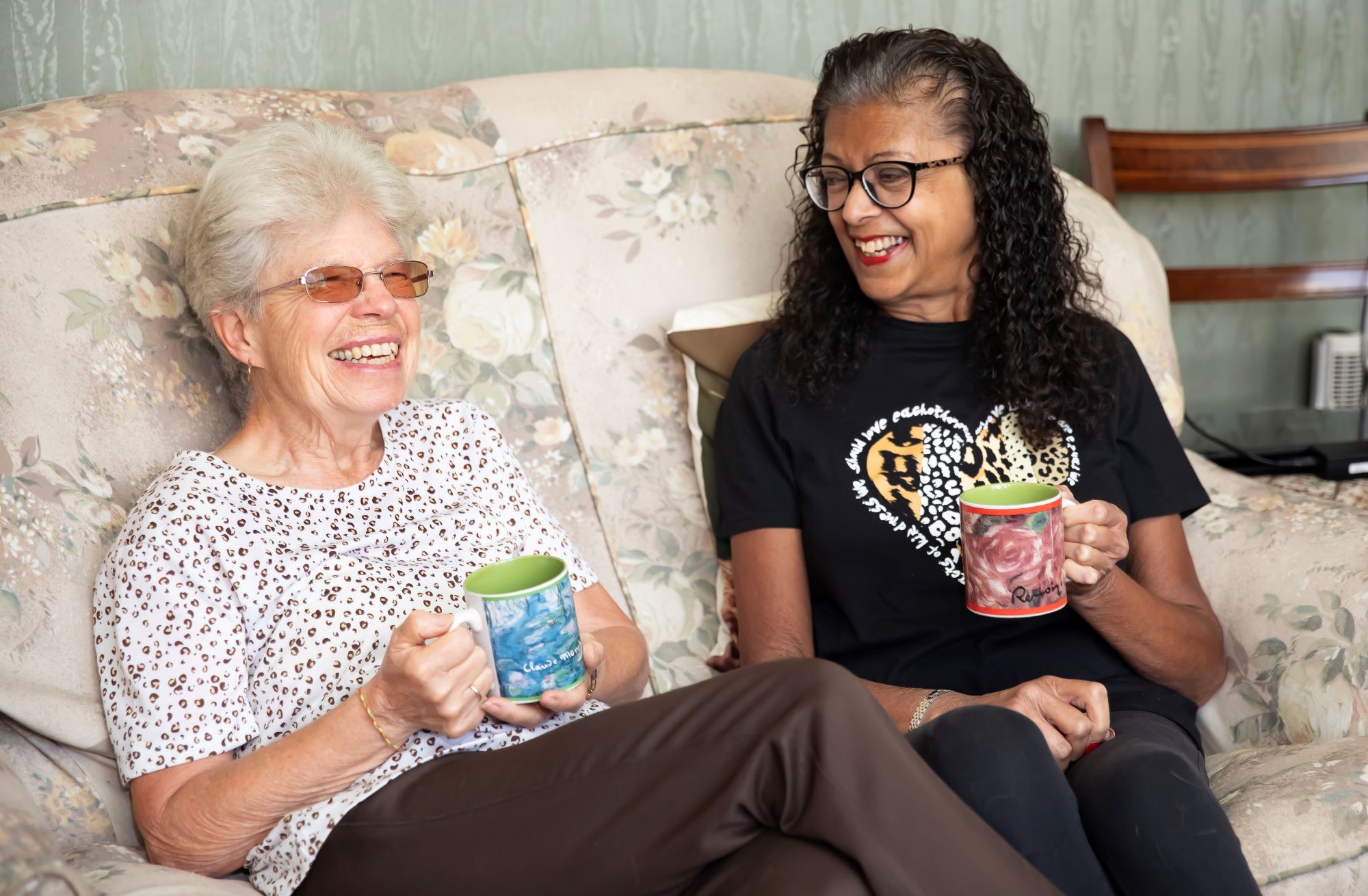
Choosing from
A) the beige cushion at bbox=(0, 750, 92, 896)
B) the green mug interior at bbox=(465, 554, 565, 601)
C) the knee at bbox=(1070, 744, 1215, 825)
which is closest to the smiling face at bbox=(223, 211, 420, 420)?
the green mug interior at bbox=(465, 554, 565, 601)

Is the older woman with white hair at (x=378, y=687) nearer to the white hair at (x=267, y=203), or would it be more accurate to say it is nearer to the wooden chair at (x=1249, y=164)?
the white hair at (x=267, y=203)

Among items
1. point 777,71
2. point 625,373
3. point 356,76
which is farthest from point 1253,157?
point 356,76

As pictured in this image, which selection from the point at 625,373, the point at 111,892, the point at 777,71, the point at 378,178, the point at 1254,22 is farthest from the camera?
the point at 1254,22

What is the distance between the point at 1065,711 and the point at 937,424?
0.42 meters

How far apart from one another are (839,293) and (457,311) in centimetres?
54

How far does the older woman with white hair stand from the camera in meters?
1.10

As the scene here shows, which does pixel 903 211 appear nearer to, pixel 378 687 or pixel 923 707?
pixel 923 707

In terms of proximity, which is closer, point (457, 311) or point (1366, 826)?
point (1366, 826)

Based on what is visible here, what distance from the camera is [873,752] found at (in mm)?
1085

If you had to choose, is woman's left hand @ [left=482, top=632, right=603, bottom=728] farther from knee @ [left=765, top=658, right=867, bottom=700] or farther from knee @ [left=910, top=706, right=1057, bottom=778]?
knee @ [left=910, top=706, right=1057, bottom=778]

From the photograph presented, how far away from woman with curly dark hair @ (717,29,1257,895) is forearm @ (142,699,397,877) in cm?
57

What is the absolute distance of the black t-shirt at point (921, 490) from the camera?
60.7 inches

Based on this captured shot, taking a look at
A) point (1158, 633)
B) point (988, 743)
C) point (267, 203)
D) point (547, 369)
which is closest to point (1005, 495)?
point (988, 743)

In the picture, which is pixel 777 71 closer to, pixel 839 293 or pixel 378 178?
pixel 839 293
